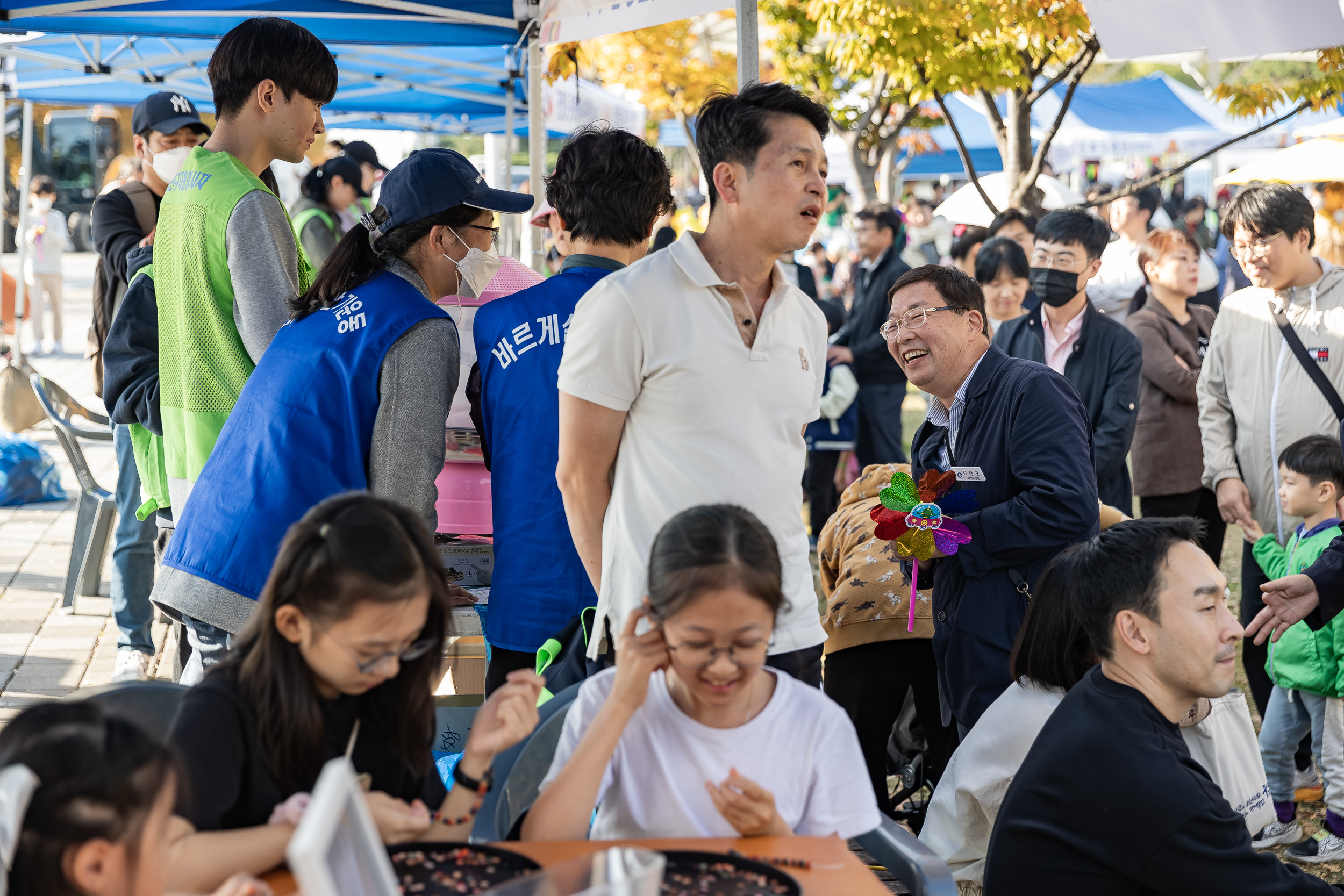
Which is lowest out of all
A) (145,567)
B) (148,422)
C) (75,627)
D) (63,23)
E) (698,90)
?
(75,627)

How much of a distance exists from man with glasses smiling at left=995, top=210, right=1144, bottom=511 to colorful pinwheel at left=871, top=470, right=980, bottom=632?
1575mm

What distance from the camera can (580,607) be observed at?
2791mm

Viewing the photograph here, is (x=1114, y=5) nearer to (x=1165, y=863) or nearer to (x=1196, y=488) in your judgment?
(x=1165, y=863)

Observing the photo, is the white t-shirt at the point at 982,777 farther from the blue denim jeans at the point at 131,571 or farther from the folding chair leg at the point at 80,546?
the folding chair leg at the point at 80,546

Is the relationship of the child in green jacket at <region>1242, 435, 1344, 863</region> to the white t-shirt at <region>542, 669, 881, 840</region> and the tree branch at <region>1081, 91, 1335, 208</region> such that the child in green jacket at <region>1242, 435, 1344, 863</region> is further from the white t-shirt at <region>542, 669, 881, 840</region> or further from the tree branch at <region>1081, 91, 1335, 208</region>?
the tree branch at <region>1081, 91, 1335, 208</region>

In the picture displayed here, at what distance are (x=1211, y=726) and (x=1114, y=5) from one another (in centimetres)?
176

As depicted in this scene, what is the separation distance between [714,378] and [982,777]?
1.20 meters

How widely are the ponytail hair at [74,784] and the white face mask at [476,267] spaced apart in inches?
62.4

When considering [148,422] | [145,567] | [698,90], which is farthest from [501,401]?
[698,90]

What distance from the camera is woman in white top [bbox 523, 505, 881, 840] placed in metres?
1.94

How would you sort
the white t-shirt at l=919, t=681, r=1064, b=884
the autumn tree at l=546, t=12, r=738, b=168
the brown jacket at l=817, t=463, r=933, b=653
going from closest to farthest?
the white t-shirt at l=919, t=681, r=1064, b=884, the brown jacket at l=817, t=463, r=933, b=653, the autumn tree at l=546, t=12, r=738, b=168

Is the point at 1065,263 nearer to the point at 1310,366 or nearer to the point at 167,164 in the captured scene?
the point at 1310,366

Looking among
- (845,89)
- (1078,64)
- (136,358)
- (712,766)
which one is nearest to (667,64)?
(845,89)

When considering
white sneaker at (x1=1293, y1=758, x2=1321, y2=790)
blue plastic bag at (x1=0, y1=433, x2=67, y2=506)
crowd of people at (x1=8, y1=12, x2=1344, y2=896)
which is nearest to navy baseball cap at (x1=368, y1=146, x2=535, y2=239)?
crowd of people at (x1=8, y1=12, x2=1344, y2=896)
